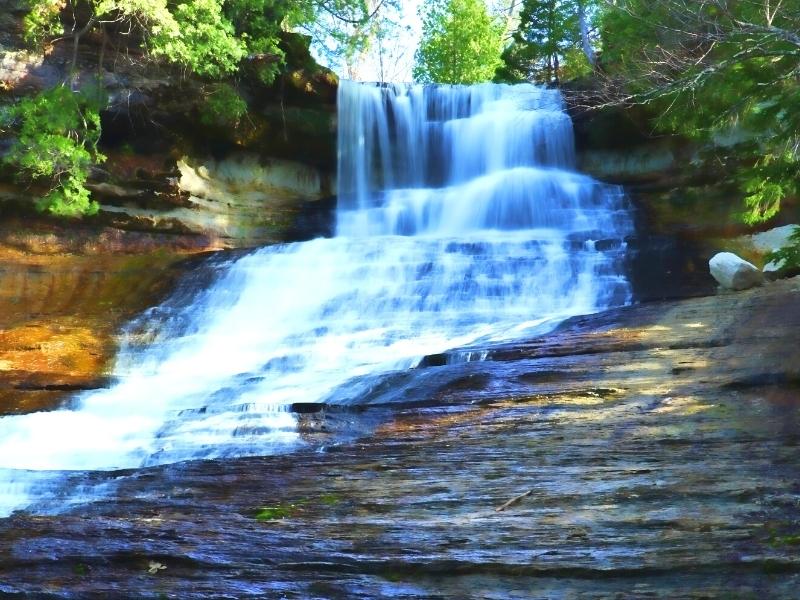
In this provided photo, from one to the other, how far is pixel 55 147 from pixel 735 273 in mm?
11879

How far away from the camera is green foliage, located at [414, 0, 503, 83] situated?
33250mm

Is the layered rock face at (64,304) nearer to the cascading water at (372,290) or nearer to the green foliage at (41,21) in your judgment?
the cascading water at (372,290)

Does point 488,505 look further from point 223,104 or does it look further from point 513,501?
point 223,104

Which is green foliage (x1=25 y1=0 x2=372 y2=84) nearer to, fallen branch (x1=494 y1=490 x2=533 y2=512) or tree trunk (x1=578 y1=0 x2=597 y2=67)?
tree trunk (x1=578 y1=0 x2=597 y2=67)

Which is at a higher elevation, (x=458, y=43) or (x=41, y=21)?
(x=458, y=43)

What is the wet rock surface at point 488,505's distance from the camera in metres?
3.17

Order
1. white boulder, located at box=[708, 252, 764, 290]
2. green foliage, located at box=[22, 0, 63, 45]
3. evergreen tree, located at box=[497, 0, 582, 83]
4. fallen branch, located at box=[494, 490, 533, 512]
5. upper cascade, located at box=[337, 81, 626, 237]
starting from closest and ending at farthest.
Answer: fallen branch, located at box=[494, 490, 533, 512] → white boulder, located at box=[708, 252, 764, 290] → green foliage, located at box=[22, 0, 63, 45] → upper cascade, located at box=[337, 81, 626, 237] → evergreen tree, located at box=[497, 0, 582, 83]

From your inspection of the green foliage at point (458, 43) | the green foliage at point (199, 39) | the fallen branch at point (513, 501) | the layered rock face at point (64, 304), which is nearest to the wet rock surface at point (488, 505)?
the fallen branch at point (513, 501)

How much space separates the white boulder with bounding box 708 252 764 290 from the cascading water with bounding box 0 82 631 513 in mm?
1637

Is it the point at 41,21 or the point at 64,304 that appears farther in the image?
the point at 41,21

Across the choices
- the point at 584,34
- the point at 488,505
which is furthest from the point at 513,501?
the point at 584,34

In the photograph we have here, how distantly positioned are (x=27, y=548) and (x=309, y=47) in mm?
16379

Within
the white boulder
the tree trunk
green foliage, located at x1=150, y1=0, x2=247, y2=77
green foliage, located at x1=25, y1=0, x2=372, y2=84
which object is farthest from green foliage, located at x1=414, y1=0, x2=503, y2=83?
the white boulder

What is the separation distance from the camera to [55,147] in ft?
45.1
